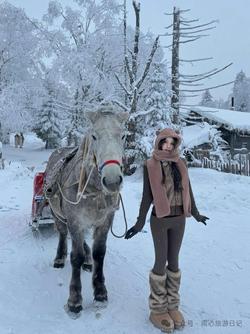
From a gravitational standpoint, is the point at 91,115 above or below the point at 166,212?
above

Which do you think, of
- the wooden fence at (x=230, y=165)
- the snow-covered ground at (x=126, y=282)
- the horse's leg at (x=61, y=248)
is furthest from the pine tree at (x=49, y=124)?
the horse's leg at (x=61, y=248)

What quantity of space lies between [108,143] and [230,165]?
13.4 meters

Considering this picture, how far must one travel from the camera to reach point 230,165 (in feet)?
52.2

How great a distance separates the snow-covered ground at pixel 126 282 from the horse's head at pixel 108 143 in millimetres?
1640

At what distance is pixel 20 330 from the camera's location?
3627 millimetres

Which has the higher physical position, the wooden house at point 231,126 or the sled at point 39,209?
the wooden house at point 231,126

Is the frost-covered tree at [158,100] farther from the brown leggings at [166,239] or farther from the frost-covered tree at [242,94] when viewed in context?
the frost-covered tree at [242,94]

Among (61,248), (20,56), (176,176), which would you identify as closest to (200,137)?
(20,56)

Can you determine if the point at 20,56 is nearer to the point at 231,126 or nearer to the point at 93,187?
the point at 231,126

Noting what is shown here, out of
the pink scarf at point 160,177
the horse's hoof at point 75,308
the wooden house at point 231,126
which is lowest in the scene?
the horse's hoof at point 75,308

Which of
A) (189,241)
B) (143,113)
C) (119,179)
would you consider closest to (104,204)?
(119,179)

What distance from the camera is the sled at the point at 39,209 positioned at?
6004 mm

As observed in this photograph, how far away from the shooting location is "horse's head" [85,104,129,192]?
3.12 m

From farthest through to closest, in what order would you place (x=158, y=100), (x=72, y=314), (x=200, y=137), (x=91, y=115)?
1. (x=200, y=137)
2. (x=158, y=100)
3. (x=72, y=314)
4. (x=91, y=115)
